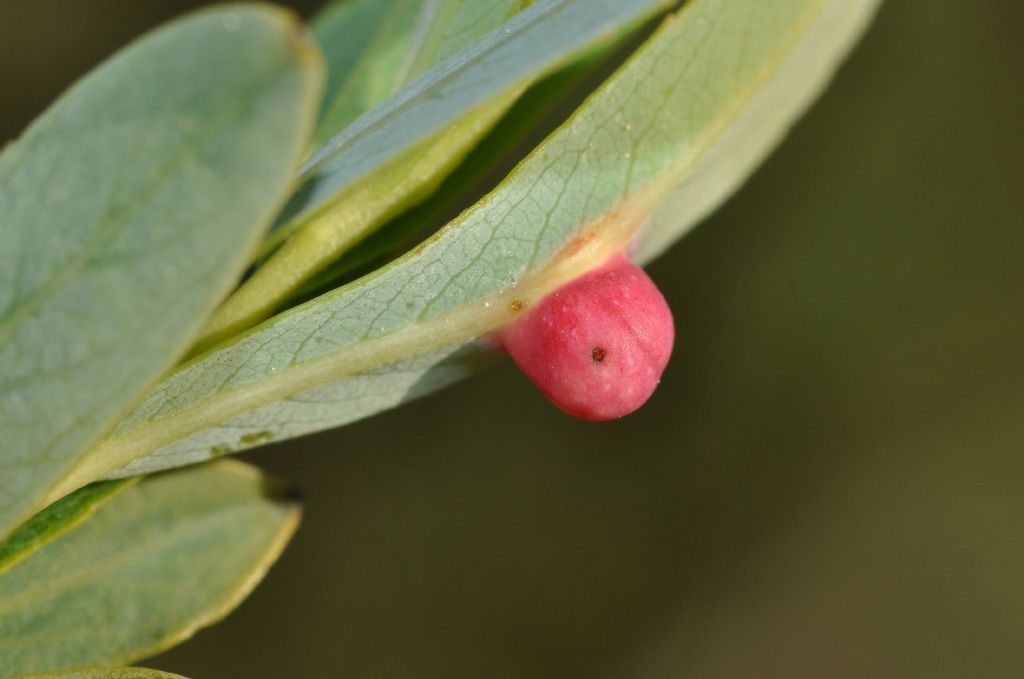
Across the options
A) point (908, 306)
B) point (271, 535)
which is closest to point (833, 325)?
point (908, 306)

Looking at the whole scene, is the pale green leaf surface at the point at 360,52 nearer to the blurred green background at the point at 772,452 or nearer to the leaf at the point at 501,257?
the leaf at the point at 501,257

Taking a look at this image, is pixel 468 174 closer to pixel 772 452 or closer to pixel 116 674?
pixel 116 674

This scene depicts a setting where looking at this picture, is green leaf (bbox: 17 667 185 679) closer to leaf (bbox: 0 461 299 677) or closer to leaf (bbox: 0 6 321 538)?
leaf (bbox: 0 461 299 677)

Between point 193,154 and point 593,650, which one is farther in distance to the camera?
point 593,650

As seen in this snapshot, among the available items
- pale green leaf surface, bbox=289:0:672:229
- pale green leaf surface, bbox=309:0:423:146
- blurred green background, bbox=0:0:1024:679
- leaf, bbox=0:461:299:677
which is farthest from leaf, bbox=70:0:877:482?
blurred green background, bbox=0:0:1024:679

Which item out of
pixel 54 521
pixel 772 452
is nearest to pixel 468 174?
pixel 54 521

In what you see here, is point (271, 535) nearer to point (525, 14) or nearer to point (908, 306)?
point (525, 14)

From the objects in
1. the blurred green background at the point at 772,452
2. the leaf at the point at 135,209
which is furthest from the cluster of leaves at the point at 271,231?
the blurred green background at the point at 772,452
